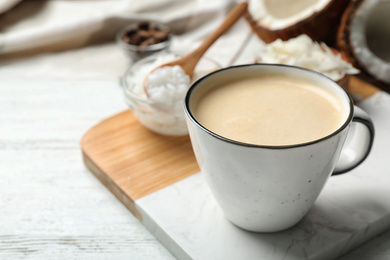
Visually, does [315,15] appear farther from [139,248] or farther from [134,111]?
[139,248]

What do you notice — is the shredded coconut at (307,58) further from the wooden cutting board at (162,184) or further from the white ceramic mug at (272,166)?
the white ceramic mug at (272,166)

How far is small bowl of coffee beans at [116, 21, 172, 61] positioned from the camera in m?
1.39

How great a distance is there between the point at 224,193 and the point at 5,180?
0.46 metres

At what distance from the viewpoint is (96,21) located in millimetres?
1527

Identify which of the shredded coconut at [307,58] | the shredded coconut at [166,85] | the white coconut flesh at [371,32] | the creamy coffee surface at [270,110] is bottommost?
the white coconut flesh at [371,32]

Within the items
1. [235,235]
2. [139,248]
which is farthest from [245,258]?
[139,248]

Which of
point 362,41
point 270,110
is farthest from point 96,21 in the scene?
point 270,110

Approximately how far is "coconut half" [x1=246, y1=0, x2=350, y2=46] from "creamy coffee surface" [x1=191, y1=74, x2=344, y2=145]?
1.54 ft

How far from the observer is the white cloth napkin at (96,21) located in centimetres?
150

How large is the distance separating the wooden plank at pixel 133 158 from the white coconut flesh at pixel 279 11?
0.44 meters

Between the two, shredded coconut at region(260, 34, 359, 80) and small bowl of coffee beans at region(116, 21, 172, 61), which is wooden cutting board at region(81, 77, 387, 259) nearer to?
shredded coconut at region(260, 34, 359, 80)

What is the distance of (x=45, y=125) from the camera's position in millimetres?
1185

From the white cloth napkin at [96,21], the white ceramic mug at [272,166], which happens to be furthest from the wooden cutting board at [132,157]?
the white cloth napkin at [96,21]

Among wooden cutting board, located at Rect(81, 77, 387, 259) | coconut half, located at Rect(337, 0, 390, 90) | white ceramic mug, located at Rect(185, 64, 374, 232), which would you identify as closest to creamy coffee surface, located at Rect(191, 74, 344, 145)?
white ceramic mug, located at Rect(185, 64, 374, 232)
